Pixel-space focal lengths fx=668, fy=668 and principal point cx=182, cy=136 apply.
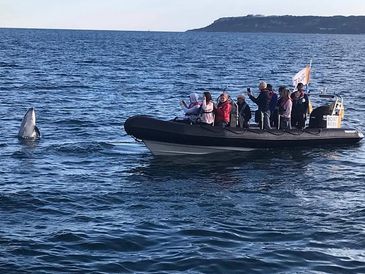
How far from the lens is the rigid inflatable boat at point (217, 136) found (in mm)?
17484

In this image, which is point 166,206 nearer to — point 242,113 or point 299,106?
point 242,113

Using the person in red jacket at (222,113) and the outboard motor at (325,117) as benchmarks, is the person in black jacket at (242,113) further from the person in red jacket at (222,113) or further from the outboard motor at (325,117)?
the outboard motor at (325,117)

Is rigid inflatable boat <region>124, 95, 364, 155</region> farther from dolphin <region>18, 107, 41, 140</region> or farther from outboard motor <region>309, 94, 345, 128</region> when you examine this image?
dolphin <region>18, 107, 41, 140</region>

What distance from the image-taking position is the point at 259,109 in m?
19.0

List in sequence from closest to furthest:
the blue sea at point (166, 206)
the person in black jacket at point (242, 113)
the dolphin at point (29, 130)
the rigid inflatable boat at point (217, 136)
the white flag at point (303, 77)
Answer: the blue sea at point (166, 206)
the rigid inflatable boat at point (217, 136)
the person in black jacket at point (242, 113)
the dolphin at point (29, 130)
the white flag at point (303, 77)

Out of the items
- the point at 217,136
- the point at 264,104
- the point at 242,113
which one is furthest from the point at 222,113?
the point at 264,104

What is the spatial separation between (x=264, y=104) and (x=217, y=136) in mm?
1845

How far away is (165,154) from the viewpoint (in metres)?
18.1

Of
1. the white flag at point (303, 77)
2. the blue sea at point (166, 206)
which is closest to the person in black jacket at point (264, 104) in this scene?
the blue sea at point (166, 206)

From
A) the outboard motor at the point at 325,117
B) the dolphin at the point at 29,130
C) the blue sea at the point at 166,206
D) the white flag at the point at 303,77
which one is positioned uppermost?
the white flag at the point at 303,77

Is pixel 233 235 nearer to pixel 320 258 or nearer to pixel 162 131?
pixel 320 258

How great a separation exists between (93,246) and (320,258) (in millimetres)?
3606

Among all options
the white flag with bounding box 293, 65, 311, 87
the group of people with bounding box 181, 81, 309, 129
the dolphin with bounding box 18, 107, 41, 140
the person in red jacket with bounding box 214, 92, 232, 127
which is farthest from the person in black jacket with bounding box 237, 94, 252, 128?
the dolphin with bounding box 18, 107, 41, 140

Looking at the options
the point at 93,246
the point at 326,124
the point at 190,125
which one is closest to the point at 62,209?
the point at 93,246
